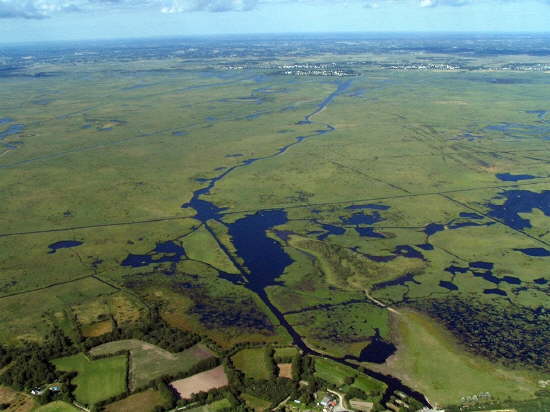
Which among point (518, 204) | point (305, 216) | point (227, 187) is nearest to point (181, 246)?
point (305, 216)

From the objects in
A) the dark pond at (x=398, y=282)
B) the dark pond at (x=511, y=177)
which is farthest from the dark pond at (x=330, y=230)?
the dark pond at (x=511, y=177)

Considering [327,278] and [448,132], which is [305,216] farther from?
[448,132]

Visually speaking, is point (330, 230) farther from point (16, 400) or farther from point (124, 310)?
point (16, 400)

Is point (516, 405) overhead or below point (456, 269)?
below

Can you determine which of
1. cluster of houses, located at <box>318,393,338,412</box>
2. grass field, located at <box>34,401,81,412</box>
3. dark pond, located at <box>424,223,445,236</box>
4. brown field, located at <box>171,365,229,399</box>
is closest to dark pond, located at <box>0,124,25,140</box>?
dark pond, located at <box>424,223,445,236</box>

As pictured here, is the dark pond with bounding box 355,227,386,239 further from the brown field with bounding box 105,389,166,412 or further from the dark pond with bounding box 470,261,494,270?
the brown field with bounding box 105,389,166,412

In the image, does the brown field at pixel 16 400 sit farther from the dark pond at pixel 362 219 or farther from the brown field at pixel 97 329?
the dark pond at pixel 362 219

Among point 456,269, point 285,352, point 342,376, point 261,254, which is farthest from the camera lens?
point 261,254

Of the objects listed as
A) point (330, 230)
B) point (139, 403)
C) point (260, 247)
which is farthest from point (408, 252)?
point (139, 403)
